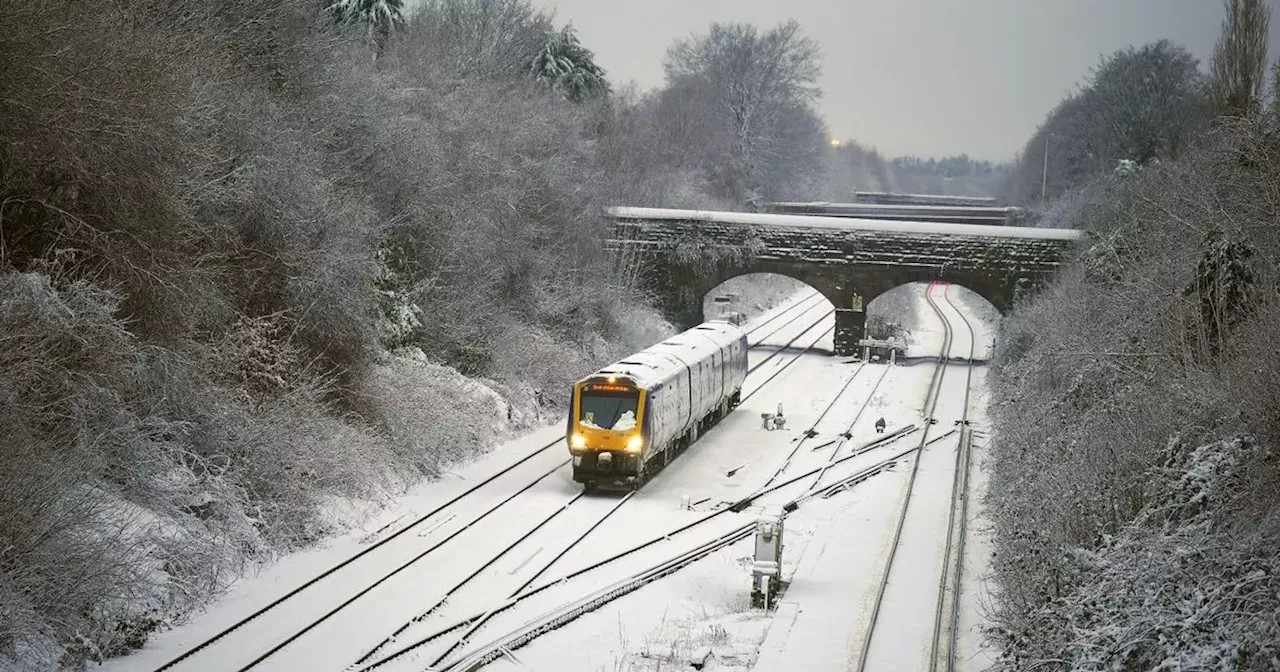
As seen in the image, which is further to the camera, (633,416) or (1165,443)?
(633,416)

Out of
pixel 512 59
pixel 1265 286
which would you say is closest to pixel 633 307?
pixel 512 59

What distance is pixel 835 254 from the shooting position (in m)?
42.4

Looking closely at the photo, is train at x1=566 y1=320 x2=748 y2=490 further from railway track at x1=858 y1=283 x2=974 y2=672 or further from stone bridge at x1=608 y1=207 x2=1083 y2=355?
stone bridge at x1=608 y1=207 x2=1083 y2=355

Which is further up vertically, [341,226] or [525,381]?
[341,226]

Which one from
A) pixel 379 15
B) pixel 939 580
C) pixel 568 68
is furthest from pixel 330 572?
pixel 568 68

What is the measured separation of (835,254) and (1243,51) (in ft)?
50.8

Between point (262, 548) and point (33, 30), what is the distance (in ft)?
24.0

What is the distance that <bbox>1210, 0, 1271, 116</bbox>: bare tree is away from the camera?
29.5 meters

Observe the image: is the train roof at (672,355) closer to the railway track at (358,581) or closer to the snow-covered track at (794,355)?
the railway track at (358,581)

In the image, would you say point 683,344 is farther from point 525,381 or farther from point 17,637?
point 17,637

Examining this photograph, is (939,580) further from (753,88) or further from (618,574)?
(753,88)

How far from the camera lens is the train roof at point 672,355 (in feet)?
73.9

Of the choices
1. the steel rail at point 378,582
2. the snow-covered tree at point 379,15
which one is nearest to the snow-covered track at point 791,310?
the snow-covered tree at point 379,15

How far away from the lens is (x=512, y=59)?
43.4m
